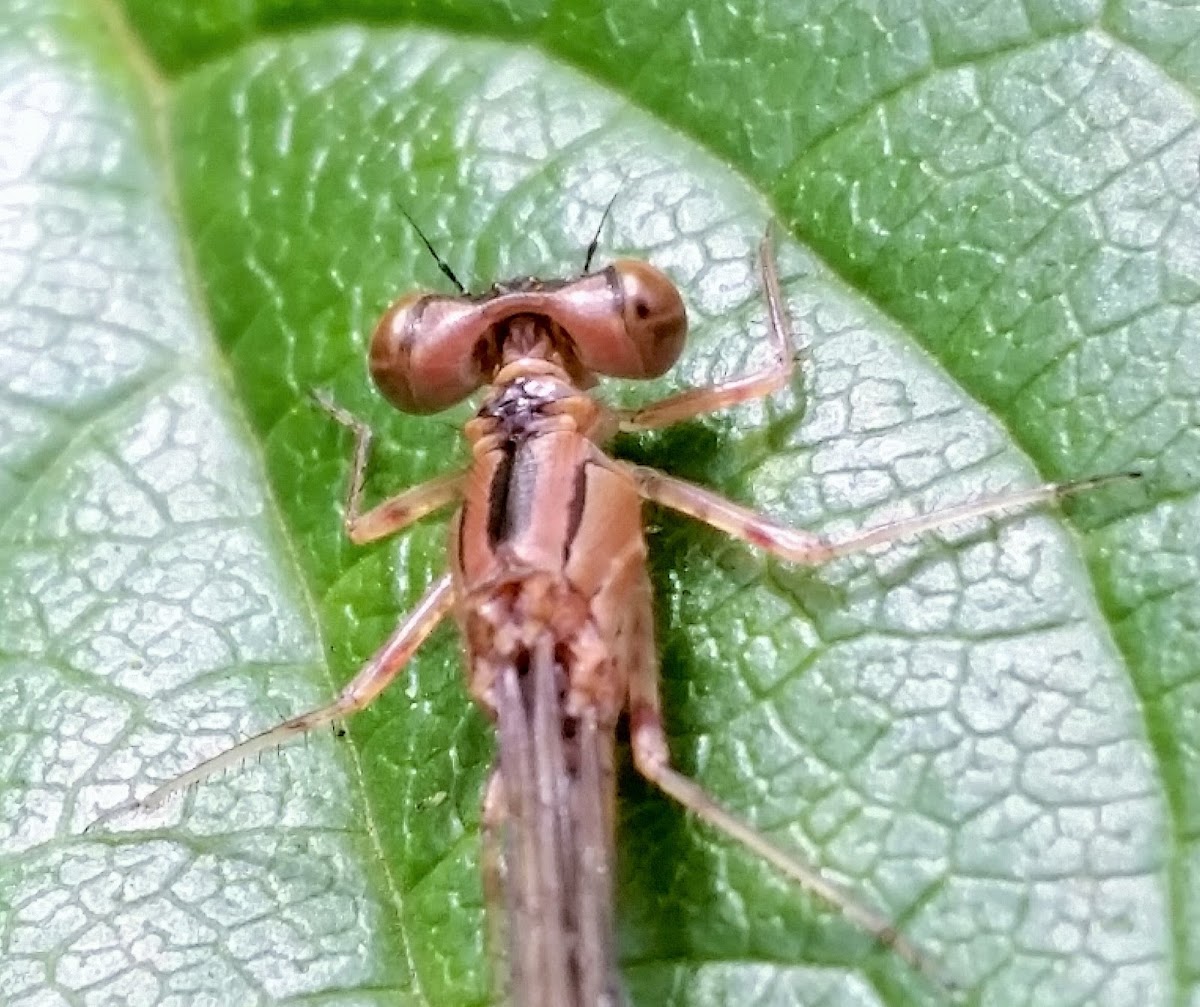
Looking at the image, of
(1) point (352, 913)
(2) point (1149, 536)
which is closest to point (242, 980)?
(1) point (352, 913)

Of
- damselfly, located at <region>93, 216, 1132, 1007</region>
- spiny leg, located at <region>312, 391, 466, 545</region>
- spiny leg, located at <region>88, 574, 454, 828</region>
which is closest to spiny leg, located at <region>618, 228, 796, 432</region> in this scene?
damselfly, located at <region>93, 216, 1132, 1007</region>

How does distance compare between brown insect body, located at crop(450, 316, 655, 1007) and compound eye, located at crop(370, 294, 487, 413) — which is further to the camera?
compound eye, located at crop(370, 294, 487, 413)

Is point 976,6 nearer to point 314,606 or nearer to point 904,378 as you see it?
point 904,378

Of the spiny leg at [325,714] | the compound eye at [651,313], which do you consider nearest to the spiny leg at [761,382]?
the compound eye at [651,313]

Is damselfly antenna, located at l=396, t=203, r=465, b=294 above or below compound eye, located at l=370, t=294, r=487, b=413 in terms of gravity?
above

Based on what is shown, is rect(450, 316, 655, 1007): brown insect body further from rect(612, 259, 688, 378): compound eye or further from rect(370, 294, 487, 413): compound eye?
rect(612, 259, 688, 378): compound eye
